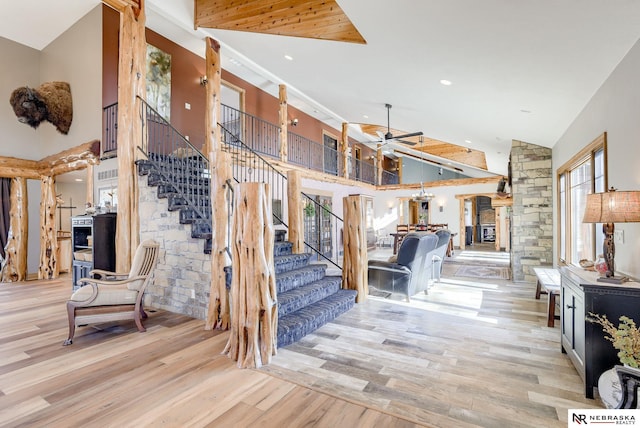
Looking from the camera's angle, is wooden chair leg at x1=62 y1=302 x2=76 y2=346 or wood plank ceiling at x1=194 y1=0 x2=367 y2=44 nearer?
wooden chair leg at x1=62 y1=302 x2=76 y2=346

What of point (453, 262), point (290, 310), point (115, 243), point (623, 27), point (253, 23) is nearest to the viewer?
point (623, 27)

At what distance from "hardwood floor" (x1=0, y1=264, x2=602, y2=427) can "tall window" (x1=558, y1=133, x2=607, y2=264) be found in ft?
3.97

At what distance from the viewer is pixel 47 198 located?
22.7 ft

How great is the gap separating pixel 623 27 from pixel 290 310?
370 centimetres

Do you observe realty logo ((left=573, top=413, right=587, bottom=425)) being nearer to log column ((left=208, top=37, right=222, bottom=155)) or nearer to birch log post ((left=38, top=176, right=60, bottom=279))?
log column ((left=208, top=37, right=222, bottom=155))

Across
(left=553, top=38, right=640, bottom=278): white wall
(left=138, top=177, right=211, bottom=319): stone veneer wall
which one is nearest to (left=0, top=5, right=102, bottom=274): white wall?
(left=138, top=177, right=211, bottom=319): stone veneer wall

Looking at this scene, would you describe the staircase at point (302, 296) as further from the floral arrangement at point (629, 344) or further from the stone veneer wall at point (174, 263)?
the floral arrangement at point (629, 344)

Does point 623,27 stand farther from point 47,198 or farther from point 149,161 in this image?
point 47,198

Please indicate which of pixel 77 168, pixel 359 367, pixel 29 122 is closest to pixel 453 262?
pixel 359 367

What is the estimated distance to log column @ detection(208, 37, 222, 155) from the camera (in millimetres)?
6000

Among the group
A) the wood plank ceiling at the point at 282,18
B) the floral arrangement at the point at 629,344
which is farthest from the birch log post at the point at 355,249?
the floral arrangement at the point at 629,344

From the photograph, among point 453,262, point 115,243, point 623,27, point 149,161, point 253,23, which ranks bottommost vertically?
point 453,262

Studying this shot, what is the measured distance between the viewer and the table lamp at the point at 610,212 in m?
2.07

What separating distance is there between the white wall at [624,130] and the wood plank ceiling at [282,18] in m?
2.56
